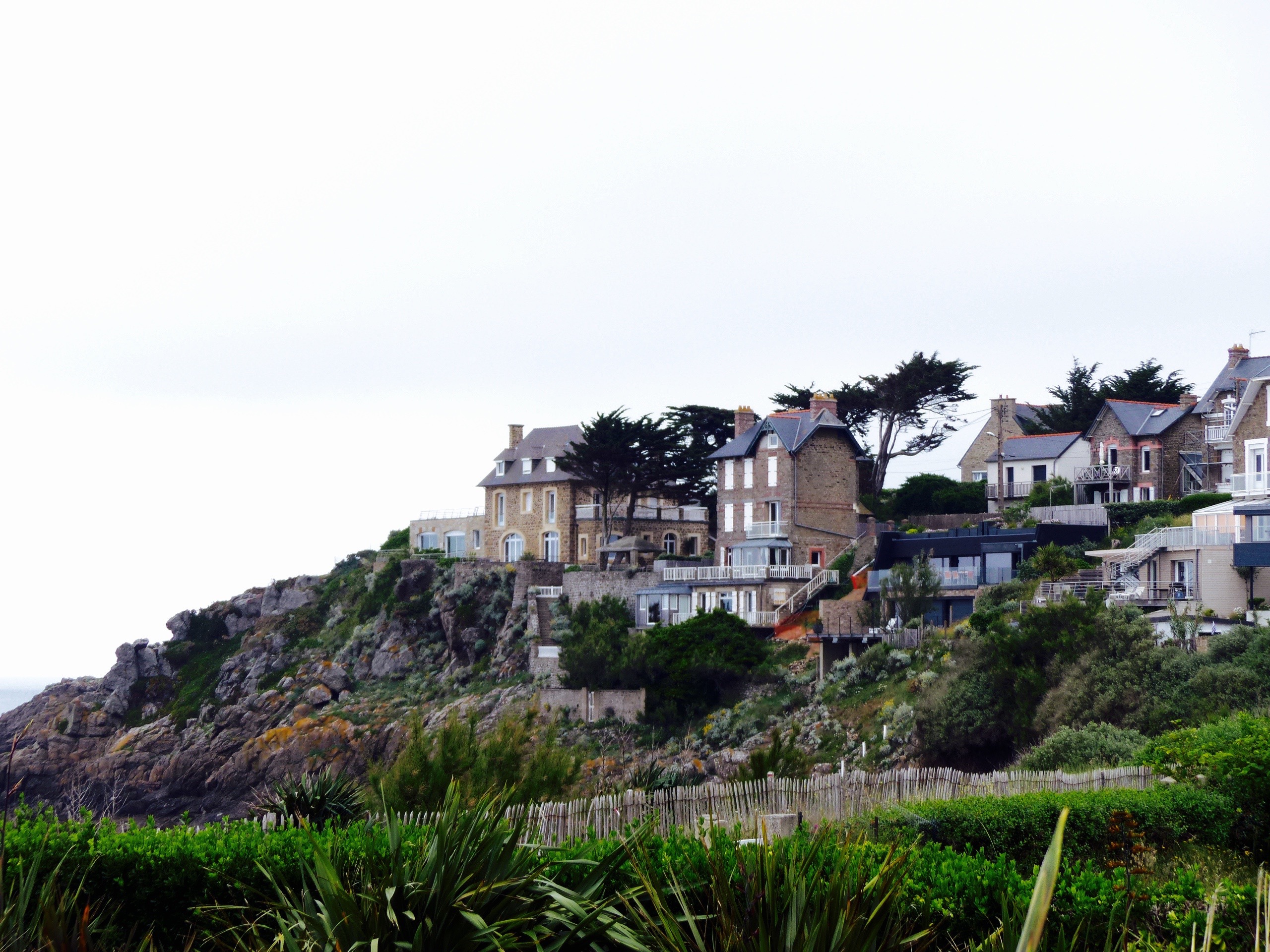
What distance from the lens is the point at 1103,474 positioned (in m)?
52.6

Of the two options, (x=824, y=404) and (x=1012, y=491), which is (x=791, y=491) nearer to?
(x=824, y=404)

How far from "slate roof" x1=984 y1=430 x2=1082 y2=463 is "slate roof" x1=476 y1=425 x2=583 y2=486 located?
2124 cm

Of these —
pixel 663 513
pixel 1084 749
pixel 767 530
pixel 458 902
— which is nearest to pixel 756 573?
pixel 767 530

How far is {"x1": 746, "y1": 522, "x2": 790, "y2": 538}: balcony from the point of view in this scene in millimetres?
52000

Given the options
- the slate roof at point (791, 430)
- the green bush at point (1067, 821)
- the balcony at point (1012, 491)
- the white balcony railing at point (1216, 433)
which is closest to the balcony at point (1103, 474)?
the balcony at point (1012, 491)

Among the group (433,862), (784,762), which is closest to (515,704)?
(784,762)

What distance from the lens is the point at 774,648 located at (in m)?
46.5

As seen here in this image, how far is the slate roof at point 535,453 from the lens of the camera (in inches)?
2547

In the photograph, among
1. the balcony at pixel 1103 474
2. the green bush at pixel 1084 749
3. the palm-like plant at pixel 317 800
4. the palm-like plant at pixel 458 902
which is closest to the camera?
the palm-like plant at pixel 458 902

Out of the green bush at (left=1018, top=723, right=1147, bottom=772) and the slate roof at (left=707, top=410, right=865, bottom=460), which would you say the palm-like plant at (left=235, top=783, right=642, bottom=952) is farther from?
the slate roof at (left=707, top=410, right=865, bottom=460)

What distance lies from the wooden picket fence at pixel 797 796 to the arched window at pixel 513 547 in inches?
1844

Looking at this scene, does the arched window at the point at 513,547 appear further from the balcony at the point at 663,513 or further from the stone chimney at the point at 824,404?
the stone chimney at the point at 824,404

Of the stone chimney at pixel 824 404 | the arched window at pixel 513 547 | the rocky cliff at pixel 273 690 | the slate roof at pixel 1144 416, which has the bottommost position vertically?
the rocky cliff at pixel 273 690

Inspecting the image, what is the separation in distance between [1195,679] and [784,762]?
12.2 m
